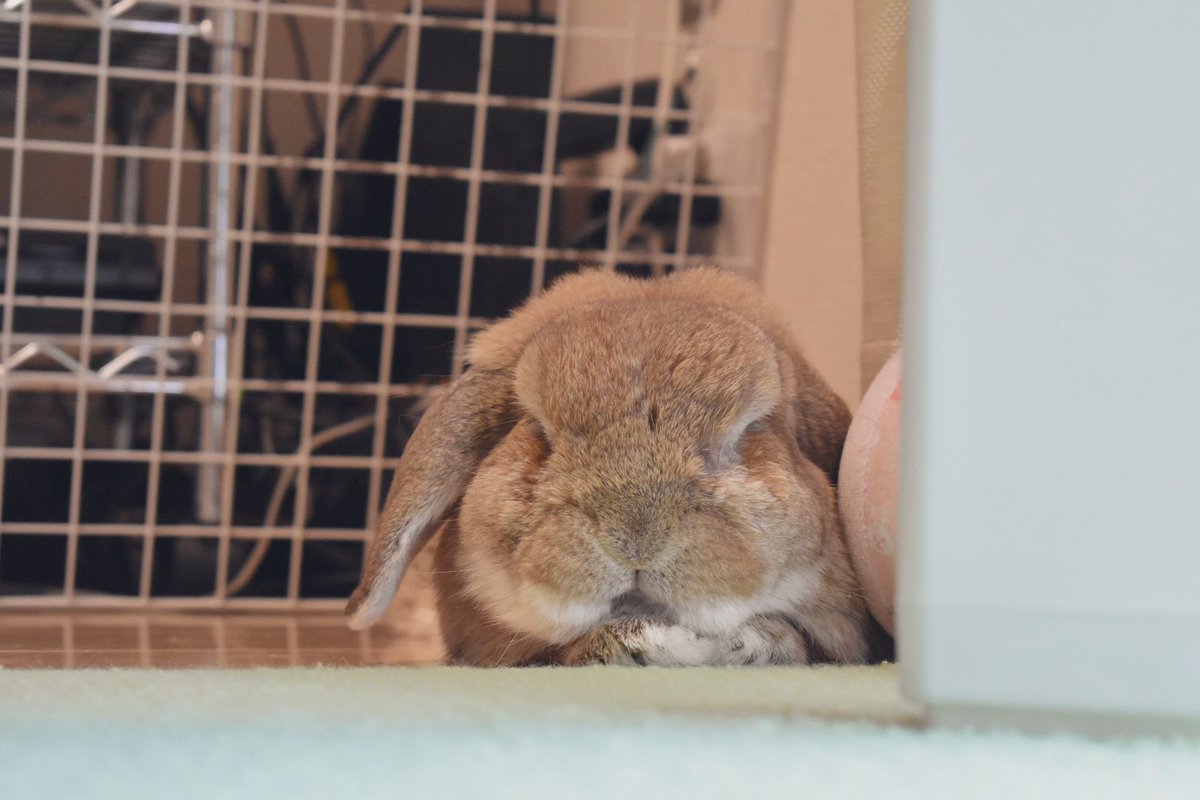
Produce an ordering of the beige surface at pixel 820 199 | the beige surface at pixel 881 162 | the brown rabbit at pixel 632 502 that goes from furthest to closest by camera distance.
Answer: the beige surface at pixel 820 199 → the beige surface at pixel 881 162 → the brown rabbit at pixel 632 502

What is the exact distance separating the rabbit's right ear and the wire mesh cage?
51cm

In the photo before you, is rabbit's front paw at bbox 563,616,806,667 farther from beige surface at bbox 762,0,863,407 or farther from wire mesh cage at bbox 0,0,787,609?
wire mesh cage at bbox 0,0,787,609

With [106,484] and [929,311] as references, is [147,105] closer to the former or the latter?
[106,484]

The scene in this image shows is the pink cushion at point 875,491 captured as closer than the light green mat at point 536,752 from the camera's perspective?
No

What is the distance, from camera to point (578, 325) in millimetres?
1000

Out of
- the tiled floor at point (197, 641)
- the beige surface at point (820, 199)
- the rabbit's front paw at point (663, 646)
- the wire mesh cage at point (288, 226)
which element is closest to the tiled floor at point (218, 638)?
the tiled floor at point (197, 641)

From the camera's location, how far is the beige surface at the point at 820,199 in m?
1.58

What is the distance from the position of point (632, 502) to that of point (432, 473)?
9.7 inches

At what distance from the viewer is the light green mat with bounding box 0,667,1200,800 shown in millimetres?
469

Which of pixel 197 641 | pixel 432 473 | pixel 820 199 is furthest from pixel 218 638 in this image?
pixel 820 199

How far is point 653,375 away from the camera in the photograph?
92 cm

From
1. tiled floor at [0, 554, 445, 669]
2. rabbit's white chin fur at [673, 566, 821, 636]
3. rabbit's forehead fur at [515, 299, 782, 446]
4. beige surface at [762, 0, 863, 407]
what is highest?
beige surface at [762, 0, 863, 407]

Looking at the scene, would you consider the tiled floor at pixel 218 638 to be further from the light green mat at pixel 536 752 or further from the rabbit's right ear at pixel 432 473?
the light green mat at pixel 536 752

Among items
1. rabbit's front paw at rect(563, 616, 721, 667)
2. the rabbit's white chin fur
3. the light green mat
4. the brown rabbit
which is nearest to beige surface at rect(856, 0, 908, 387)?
the brown rabbit
